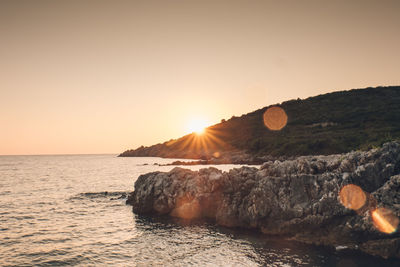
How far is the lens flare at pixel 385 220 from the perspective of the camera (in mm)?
19025

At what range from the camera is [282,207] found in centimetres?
2466

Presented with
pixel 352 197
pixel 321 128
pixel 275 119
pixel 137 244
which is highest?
pixel 275 119

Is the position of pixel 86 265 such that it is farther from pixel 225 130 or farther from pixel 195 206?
pixel 225 130

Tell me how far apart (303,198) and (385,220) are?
6408 mm

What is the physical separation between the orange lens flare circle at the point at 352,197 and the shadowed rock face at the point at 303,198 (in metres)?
0.35

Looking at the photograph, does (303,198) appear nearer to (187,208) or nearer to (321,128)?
(187,208)

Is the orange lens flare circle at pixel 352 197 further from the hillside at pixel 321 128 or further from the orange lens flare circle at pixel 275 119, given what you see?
the orange lens flare circle at pixel 275 119

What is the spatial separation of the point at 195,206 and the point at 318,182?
14.0 metres

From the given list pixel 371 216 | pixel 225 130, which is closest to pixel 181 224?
pixel 371 216

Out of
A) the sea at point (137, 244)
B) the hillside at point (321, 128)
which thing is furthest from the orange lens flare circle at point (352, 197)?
the hillside at point (321, 128)

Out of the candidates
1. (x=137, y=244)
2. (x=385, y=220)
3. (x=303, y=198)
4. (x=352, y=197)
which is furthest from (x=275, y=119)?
(x=137, y=244)

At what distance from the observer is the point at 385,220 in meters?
19.5

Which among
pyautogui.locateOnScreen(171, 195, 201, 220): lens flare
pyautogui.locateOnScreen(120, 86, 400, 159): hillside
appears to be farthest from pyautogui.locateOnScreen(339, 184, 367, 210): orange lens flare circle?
pyautogui.locateOnScreen(120, 86, 400, 159): hillside

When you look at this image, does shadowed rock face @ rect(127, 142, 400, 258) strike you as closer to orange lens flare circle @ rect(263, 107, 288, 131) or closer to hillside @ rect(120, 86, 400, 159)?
hillside @ rect(120, 86, 400, 159)
